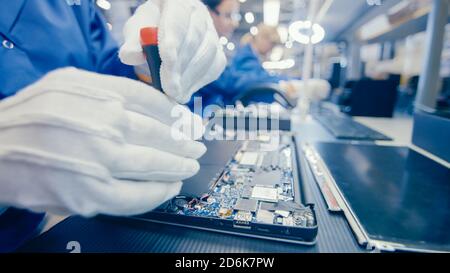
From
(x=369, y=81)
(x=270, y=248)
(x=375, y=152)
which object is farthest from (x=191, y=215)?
(x=369, y=81)

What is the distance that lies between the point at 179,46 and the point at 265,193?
0.25 metres

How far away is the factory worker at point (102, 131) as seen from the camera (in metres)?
0.20

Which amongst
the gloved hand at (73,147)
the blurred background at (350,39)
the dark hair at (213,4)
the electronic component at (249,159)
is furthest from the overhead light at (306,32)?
the gloved hand at (73,147)

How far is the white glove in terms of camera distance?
287 millimetres

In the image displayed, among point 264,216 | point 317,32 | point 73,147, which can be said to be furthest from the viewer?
point 317,32

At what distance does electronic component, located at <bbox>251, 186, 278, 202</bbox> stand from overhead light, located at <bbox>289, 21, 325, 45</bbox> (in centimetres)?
106

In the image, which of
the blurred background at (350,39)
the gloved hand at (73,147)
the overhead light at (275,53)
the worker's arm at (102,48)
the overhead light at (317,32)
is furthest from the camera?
the overhead light at (275,53)

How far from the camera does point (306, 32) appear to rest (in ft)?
3.99

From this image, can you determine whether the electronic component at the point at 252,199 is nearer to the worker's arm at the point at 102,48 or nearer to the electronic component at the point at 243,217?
the electronic component at the point at 243,217

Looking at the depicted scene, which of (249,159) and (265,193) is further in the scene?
(249,159)

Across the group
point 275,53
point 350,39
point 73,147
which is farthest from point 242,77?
point 350,39

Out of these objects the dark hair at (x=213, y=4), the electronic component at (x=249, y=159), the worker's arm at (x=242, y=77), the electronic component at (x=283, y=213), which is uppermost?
the dark hair at (x=213, y=4)

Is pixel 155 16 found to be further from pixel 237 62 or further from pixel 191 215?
pixel 237 62

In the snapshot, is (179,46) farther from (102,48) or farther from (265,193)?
(102,48)
